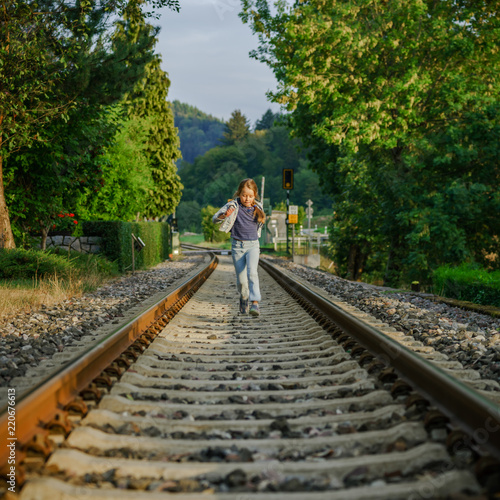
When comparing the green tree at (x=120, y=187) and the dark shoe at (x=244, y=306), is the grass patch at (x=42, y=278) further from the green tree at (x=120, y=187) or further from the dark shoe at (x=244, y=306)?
the green tree at (x=120, y=187)

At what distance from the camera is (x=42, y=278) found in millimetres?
10664

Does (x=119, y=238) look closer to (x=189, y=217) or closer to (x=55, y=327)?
(x=55, y=327)

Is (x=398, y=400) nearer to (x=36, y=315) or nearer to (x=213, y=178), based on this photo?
(x=36, y=315)

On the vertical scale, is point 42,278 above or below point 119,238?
below

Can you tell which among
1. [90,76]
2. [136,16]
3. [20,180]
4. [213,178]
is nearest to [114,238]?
[20,180]

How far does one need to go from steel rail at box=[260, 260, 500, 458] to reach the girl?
9.06 ft

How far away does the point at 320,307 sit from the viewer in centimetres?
705

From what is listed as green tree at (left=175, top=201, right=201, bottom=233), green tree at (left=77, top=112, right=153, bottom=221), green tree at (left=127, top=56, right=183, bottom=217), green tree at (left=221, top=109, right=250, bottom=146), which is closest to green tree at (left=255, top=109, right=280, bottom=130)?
green tree at (left=221, top=109, right=250, bottom=146)

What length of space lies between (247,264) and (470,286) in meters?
4.71

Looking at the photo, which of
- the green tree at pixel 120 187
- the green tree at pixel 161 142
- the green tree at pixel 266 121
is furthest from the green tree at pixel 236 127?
the green tree at pixel 120 187

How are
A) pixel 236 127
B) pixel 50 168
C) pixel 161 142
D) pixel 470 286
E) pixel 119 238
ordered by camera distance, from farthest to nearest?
1. pixel 236 127
2. pixel 161 142
3. pixel 119 238
4. pixel 50 168
5. pixel 470 286

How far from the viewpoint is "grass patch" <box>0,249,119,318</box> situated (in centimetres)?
787

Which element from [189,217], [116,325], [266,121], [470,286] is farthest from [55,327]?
[266,121]

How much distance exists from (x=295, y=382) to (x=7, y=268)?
26.8ft
